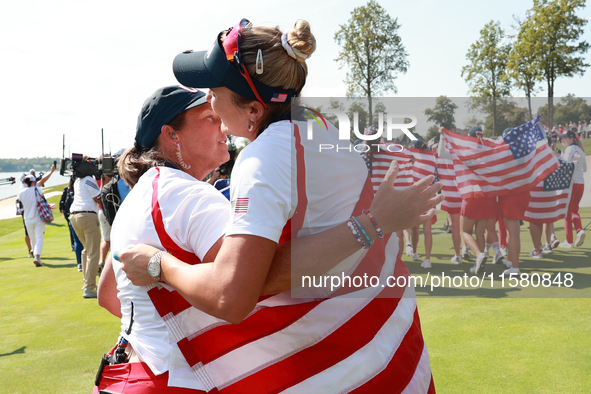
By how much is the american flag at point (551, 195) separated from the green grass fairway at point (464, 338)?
32.9 inches

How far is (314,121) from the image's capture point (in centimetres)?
130

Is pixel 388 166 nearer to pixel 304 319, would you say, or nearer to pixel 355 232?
pixel 355 232

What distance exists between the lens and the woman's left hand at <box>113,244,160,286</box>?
1.31 metres

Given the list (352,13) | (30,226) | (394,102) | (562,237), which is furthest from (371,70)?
(394,102)

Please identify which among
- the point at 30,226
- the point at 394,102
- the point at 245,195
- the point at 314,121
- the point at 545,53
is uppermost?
the point at 545,53

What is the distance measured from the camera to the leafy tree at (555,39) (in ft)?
59.6

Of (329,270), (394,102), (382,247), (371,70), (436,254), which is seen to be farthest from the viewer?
(371,70)

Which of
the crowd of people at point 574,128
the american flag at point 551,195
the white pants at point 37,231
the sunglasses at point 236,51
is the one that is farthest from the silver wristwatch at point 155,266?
the white pants at point 37,231

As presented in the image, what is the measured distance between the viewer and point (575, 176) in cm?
789

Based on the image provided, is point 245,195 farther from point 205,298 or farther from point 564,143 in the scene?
point 564,143

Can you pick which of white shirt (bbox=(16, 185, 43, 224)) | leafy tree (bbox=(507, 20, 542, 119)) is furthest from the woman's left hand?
leafy tree (bbox=(507, 20, 542, 119))

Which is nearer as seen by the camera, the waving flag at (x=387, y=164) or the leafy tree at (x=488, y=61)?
the waving flag at (x=387, y=164)

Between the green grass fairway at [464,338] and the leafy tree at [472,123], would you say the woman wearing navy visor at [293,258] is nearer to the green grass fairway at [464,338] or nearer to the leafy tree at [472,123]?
the green grass fairway at [464,338]

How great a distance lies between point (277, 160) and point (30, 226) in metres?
11.4
